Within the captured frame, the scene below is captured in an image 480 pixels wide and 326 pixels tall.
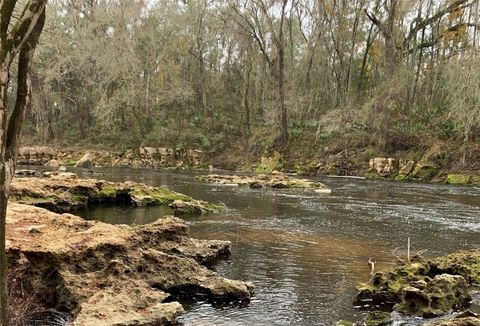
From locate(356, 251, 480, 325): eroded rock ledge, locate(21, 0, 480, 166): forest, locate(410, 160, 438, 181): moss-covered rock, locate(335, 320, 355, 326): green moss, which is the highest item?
locate(21, 0, 480, 166): forest

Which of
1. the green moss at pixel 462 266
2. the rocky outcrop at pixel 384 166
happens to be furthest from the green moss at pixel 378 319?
the rocky outcrop at pixel 384 166

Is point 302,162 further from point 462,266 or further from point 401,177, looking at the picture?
point 462,266

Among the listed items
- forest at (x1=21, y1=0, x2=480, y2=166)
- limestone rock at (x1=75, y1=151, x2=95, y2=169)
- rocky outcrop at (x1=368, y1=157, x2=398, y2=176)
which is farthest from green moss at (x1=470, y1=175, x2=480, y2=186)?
limestone rock at (x1=75, y1=151, x2=95, y2=169)

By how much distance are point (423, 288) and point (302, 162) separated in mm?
31549

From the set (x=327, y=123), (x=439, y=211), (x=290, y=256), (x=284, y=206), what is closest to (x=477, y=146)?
(x=327, y=123)

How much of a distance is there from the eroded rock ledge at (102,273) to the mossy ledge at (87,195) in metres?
6.02

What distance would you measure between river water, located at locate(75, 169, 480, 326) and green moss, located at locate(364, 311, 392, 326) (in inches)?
11.5

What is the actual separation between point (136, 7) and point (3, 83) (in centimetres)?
4399

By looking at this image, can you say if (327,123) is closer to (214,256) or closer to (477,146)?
(477,146)

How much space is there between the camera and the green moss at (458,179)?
29.5 meters

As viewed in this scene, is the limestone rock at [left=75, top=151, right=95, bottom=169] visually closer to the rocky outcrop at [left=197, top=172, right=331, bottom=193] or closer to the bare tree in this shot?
the rocky outcrop at [left=197, top=172, right=331, bottom=193]

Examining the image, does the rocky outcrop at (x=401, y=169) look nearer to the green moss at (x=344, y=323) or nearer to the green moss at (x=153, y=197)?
the green moss at (x=153, y=197)

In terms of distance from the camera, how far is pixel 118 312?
Result: 6.62 metres

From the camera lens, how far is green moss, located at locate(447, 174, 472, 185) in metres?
29.5
